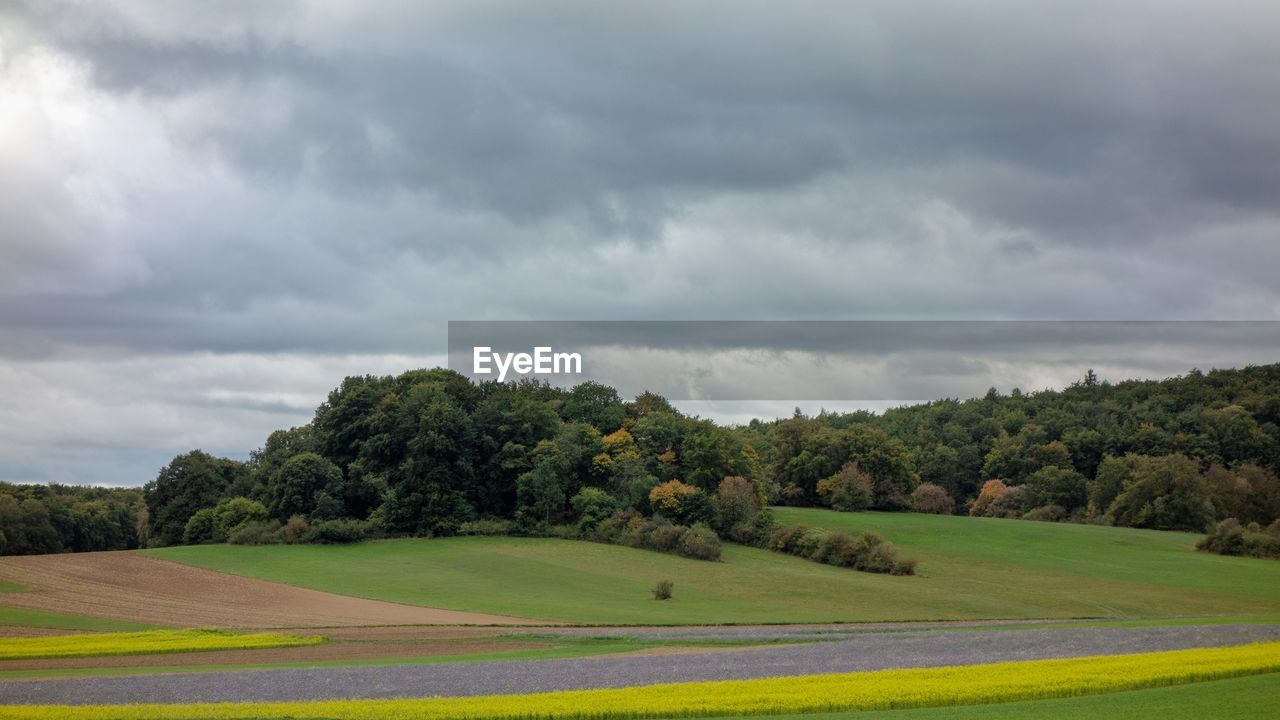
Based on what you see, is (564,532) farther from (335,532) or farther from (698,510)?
(335,532)

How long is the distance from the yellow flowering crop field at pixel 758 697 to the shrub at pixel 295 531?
66.8 metres

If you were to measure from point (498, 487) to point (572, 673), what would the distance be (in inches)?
2709

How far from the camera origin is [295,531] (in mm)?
95750

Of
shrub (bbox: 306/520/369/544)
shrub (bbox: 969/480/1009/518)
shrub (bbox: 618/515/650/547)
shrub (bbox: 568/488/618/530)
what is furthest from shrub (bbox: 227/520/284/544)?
shrub (bbox: 969/480/1009/518)

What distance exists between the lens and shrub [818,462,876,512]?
119 meters

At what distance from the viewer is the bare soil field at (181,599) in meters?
58.9

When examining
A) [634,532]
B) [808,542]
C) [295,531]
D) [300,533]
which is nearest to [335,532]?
[300,533]

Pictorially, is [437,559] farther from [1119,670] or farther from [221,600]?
[1119,670]

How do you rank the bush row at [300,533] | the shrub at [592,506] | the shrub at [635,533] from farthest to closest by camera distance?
1. the shrub at [592,506]
2. the bush row at [300,533]
3. the shrub at [635,533]

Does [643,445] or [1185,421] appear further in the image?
[1185,421]

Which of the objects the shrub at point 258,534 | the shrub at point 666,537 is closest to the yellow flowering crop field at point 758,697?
the shrub at point 666,537

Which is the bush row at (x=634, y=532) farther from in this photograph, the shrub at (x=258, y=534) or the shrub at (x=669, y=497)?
the shrub at (x=258, y=534)

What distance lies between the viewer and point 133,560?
82.2m

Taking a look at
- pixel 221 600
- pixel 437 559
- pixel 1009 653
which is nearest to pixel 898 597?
pixel 1009 653
